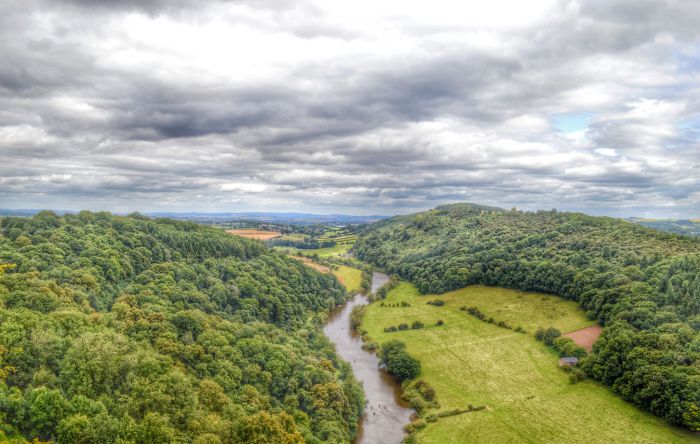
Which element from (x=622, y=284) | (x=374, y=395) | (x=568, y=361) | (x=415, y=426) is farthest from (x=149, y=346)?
(x=622, y=284)

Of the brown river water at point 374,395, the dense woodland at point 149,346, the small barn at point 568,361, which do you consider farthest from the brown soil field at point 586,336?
the dense woodland at point 149,346

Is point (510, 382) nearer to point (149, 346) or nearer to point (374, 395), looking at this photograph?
point (374, 395)

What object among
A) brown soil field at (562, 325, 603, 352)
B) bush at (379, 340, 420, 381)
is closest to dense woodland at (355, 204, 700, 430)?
brown soil field at (562, 325, 603, 352)

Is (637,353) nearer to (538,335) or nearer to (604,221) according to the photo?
(538,335)

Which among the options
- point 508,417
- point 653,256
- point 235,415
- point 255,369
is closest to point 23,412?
point 235,415

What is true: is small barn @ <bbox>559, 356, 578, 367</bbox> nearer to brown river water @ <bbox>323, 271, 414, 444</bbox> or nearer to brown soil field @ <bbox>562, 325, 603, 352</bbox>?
brown soil field @ <bbox>562, 325, 603, 352</bbox>

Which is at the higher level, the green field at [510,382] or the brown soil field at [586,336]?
the brown soil field at [586,336]

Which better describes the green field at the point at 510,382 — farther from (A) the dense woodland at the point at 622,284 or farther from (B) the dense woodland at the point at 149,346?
(B) the dense woodland at the point at 149,346

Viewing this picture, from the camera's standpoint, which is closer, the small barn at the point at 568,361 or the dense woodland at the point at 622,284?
the dense woodland at the point at 622,284
